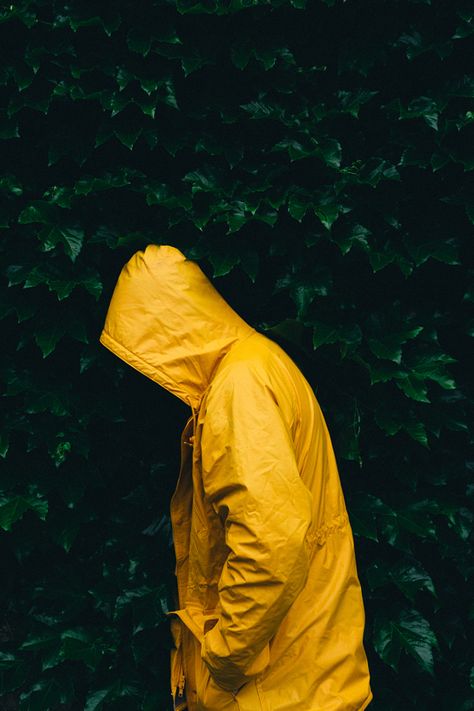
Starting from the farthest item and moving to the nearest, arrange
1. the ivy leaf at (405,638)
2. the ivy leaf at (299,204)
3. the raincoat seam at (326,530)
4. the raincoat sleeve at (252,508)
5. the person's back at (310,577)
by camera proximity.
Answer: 1. the ivy leaf at (405,638)
2. the ivy leaf at (299,204)
3. the raincoat seam at (326,530)
4. the person's back at (310,577)
5. the raincoat sleeve at (252,508)

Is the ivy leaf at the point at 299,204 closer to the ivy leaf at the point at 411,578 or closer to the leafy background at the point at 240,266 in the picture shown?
the leafy background at the point at 240,266

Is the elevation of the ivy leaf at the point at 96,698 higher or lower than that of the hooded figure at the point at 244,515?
lower

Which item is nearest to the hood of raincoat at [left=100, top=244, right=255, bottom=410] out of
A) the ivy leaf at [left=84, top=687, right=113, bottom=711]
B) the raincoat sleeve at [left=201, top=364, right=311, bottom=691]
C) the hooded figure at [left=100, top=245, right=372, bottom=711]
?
the hooded figure at [left=100, top=245, right=372, bottom=711]

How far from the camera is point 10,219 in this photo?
8.57 ft

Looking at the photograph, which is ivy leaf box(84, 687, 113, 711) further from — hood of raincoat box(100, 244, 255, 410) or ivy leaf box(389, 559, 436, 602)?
hood of raincoat box(100, 244, 255, 410)

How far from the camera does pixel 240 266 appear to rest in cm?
270

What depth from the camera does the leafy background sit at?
8.34ft

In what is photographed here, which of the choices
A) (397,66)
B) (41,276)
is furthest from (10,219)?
(397,66)

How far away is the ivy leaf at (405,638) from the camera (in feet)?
8.46

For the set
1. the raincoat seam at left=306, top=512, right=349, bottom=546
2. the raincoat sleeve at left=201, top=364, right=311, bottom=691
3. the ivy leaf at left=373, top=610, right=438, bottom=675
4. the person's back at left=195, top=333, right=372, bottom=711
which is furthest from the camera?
the ivy leaf at left=373, top=610, right=438, bottom=675

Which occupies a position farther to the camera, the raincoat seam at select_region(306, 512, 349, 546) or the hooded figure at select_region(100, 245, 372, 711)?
the raincoat seam at select_region(306, 512, 349, 546)

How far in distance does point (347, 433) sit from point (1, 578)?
5.10 feet

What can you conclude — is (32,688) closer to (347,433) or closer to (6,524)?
(6,524)

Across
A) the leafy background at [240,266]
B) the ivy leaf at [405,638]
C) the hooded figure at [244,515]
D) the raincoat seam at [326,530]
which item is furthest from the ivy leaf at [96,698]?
the raincoat seam at [326,530]
